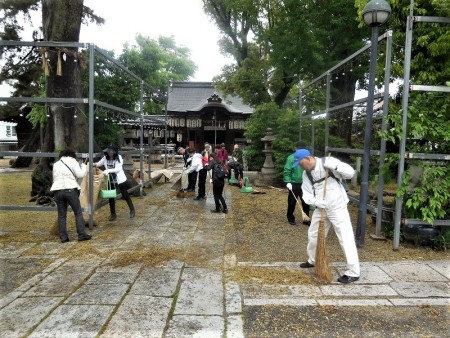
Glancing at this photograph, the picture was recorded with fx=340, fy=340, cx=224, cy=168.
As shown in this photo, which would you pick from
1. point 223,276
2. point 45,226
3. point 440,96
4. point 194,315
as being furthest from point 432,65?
point 45,226

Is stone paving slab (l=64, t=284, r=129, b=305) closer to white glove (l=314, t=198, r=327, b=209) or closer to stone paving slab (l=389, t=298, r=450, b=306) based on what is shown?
white glove (l=314, t=198, r=327, b=209)

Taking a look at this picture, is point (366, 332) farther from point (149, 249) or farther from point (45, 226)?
point (45, 226)

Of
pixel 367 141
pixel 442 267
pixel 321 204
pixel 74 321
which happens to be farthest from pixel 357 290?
pixel 74 321

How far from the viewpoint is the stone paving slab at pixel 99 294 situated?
3566 mm

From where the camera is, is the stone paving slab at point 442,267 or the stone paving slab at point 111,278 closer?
the stone paving slab at point 111,278

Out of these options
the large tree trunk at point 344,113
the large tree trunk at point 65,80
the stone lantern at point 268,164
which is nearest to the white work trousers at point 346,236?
the large tree trunk at point 344,113

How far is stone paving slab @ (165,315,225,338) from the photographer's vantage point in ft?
9.74

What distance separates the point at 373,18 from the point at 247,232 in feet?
13.7

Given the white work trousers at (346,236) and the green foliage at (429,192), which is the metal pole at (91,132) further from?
the green foliage at (429,192)

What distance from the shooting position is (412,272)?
4445mm

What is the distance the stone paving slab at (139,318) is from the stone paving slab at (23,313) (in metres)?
0.71

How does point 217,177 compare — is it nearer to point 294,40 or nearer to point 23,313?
point 23,313

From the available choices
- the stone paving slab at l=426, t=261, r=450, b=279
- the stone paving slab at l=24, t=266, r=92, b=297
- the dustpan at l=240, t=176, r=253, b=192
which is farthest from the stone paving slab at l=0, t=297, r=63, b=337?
the dustpan at l=240, t=176, r=253, b=192

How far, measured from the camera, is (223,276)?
4293mm
